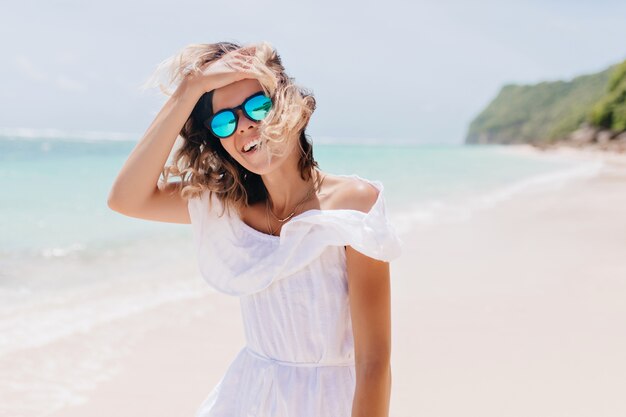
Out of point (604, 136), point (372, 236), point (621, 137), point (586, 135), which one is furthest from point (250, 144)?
point (586, 135)

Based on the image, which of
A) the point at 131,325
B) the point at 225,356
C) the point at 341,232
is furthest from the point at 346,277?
the point at 131,325

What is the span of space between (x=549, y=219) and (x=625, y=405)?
8.32 m

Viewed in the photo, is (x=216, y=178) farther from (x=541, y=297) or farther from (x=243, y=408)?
(x=541, y=297)

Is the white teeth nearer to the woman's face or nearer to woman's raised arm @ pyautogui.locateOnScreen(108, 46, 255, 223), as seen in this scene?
the woman's face

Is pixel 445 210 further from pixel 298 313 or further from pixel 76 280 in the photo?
pixel 298 313

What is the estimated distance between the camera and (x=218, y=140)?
2119 millimetres

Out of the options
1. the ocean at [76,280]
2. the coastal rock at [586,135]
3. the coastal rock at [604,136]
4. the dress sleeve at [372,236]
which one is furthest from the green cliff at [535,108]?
the dress sleeve at [372,236]

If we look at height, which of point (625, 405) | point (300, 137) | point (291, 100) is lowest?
point (625, 405)

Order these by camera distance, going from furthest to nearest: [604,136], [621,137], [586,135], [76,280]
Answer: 1. [586,135]
2. [604,136]
3. [621,137]
4. [76,280]

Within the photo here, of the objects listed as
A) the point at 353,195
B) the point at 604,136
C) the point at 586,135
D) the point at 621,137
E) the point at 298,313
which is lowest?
the point at 586,135

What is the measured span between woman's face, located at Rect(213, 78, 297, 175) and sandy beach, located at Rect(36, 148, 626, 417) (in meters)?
2.49

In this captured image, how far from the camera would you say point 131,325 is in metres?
5.49

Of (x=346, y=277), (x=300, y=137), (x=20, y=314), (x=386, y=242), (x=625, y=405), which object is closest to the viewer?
(x=386, y=242)

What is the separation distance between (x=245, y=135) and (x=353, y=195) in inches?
14.4
